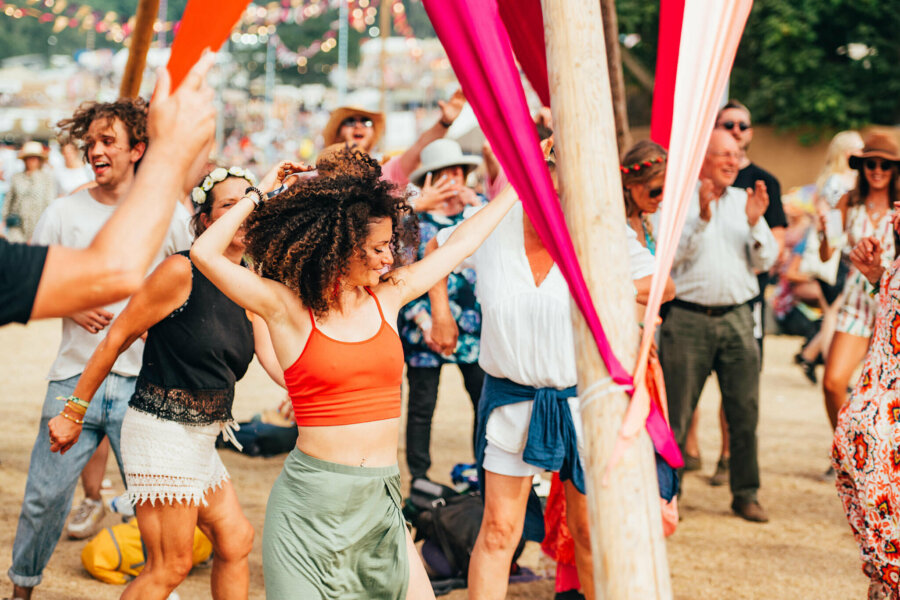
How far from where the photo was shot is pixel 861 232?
5.20 meters

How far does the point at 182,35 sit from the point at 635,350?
1285 mm

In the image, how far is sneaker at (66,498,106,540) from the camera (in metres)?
→ 4.89

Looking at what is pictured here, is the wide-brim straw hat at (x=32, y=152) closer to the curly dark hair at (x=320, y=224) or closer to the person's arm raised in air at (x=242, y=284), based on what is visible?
the curly dark hair at (x=320, y=224)

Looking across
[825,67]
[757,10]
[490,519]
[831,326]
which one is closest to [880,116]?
[825,67]

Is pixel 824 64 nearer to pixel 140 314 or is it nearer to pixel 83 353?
pixel 83 353

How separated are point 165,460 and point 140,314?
1.66 feet

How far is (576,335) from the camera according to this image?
2.22 meters

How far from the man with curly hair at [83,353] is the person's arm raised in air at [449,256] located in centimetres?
133

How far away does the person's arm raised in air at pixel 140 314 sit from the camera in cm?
304

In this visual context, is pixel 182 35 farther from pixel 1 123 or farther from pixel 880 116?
pixel 1 123

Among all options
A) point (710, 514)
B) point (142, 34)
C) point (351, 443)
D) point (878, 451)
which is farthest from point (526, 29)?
point (710, 514)

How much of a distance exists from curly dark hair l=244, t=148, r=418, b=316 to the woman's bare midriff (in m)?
0.35

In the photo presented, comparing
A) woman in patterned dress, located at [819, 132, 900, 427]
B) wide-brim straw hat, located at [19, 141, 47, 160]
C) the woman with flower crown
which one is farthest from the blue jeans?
wide-brim straw hat, located at [19, 141, 47, 160]

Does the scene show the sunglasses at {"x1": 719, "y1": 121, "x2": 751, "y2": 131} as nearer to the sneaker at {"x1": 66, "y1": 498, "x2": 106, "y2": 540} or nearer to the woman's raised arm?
the woman's raised arm
